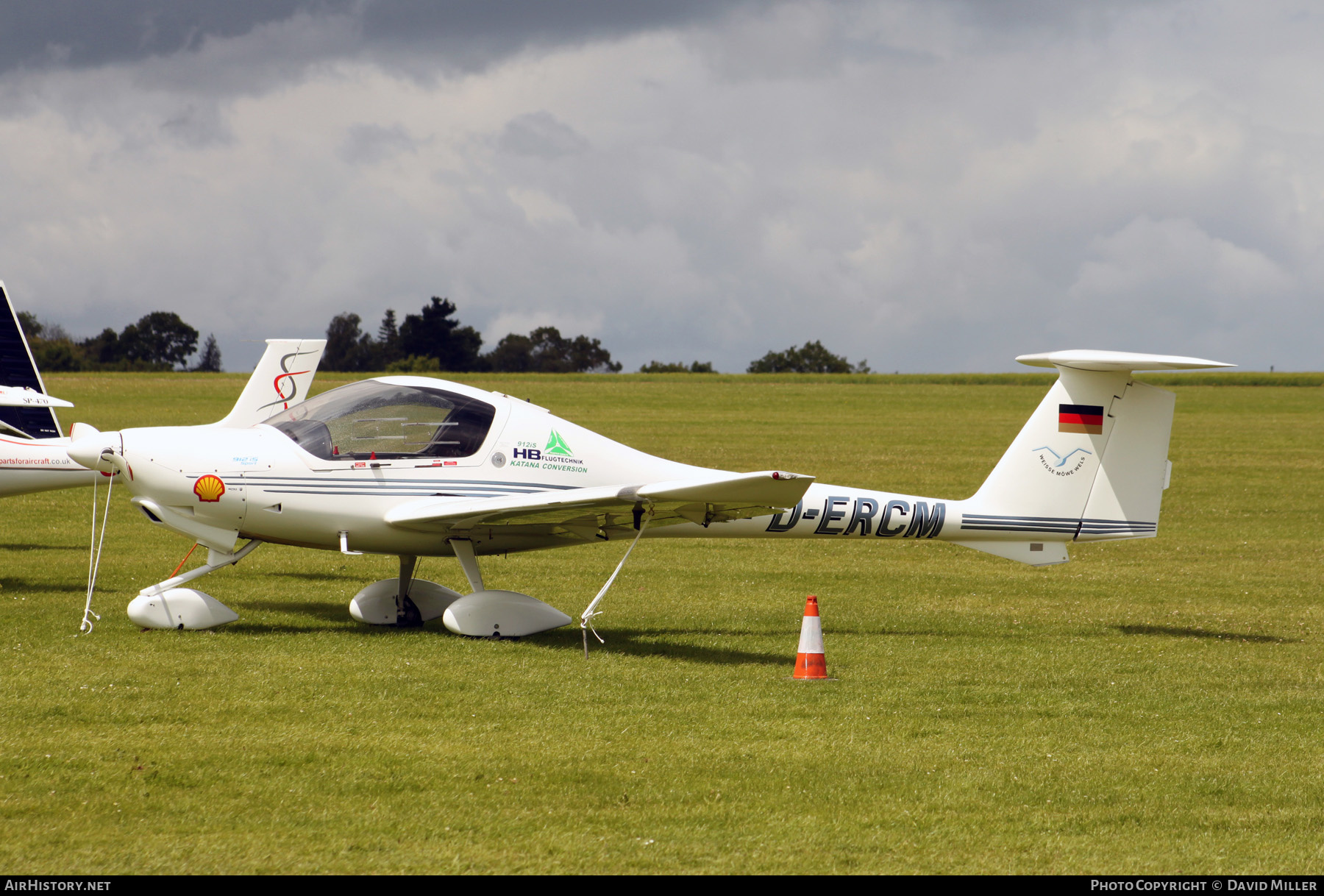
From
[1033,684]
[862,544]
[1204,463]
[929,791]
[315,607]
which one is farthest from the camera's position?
[1204,463]

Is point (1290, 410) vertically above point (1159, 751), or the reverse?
point (1290, 410)

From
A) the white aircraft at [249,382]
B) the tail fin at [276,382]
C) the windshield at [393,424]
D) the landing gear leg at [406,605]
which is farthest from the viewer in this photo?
the tail fin at [276,382]

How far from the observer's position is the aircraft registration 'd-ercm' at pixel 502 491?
9297 mm

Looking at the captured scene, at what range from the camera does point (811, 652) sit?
8516 millimetres

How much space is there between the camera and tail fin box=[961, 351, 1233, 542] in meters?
10.5

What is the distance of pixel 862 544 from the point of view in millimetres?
17172

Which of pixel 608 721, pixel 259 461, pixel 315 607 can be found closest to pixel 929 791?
pixel 608 721

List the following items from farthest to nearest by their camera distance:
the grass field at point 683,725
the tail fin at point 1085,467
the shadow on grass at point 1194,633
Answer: the shadow on grass at point 1194,633 < the tail fin at point 1085,467 < the grass field at point 683,725

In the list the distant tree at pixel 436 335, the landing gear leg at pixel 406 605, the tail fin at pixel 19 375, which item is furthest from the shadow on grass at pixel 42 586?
the distant tree at pixel 436 335

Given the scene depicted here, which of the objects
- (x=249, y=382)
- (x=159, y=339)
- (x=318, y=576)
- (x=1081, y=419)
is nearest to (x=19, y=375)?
(x=249, y=382)

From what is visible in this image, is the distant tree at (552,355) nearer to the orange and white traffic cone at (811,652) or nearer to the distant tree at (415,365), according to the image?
the distant tree at (415,365)

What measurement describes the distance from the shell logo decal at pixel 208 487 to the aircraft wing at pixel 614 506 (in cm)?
128
